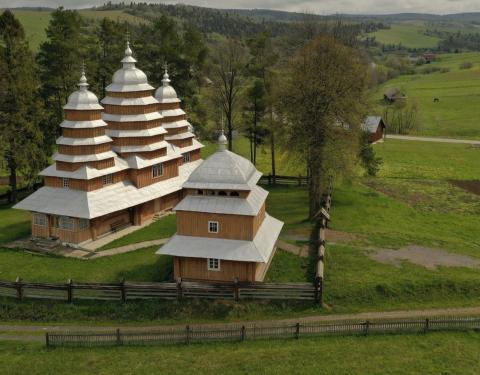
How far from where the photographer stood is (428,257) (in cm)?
2894

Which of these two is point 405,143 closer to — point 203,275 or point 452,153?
point 452,153

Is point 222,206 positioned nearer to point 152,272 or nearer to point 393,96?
point 152,272

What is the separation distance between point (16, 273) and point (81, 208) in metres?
5.96

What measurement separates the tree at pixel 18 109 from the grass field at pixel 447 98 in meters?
40.3

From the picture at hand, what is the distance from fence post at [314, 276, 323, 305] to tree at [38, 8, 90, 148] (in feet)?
103

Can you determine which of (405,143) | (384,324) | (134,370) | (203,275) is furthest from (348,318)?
(405,143)

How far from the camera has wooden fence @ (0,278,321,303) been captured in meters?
23.9

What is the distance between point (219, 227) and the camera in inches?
997

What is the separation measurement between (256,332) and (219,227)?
20.8 ft

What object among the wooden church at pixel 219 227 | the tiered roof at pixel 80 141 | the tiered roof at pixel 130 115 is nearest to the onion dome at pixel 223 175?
the wooden church at pixel 219 227

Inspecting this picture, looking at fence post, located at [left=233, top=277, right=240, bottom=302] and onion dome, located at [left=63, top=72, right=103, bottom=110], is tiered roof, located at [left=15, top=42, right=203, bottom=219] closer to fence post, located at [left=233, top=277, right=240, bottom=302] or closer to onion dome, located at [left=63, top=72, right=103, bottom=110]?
onion dome, located at [left=63, top=72, right=103, bottom=110]

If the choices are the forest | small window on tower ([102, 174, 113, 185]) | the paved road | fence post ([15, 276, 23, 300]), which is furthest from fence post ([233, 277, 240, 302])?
the paved road

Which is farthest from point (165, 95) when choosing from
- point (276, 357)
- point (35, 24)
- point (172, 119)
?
point (35, 24)

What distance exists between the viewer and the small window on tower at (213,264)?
993 inches
